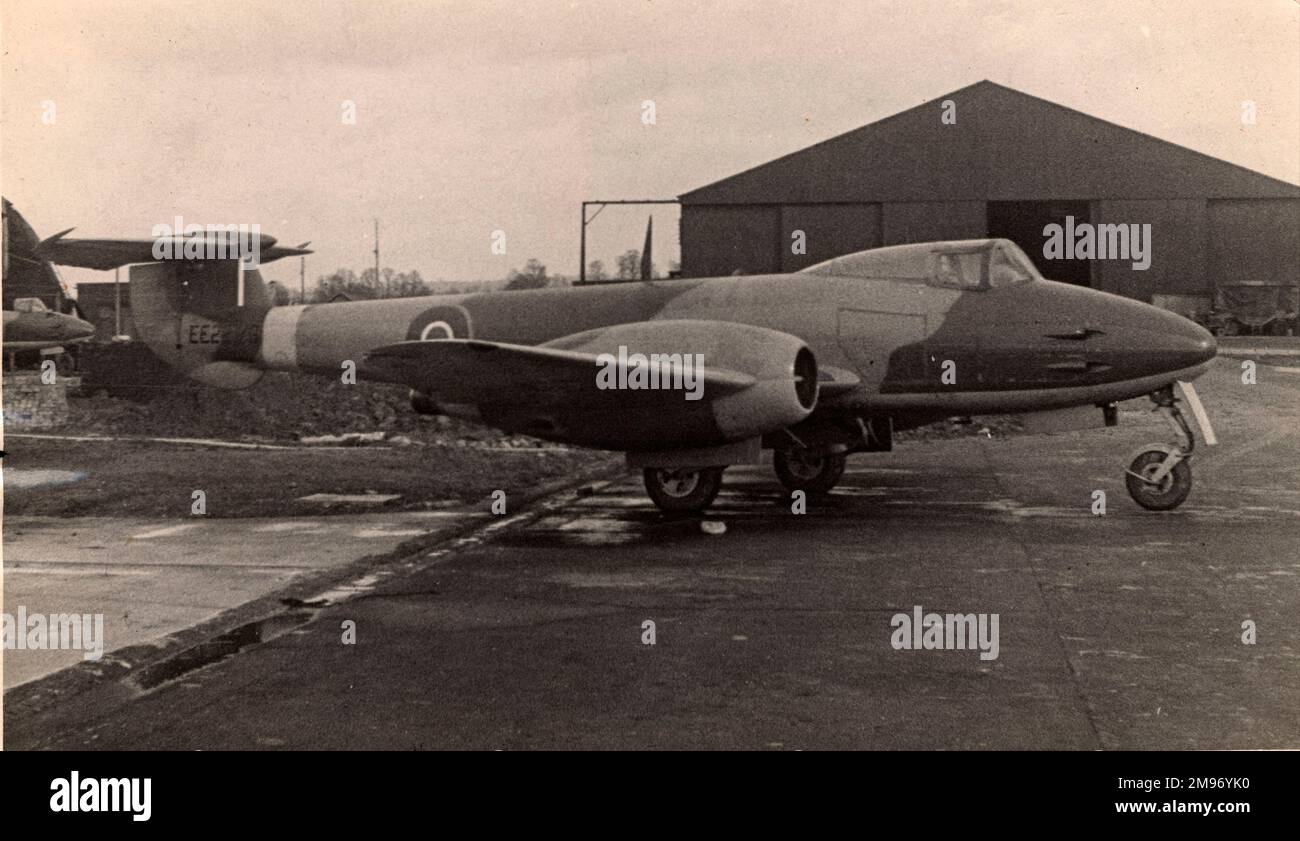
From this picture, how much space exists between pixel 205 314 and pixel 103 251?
6.67 ft

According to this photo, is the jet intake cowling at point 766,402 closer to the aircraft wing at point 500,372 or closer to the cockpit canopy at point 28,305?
the aircraft wing at point 500,372

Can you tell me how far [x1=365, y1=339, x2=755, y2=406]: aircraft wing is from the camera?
391 inches

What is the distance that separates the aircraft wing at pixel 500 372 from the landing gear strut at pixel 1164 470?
3.92 m

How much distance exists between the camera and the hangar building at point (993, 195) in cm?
2883

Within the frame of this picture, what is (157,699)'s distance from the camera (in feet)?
18.1

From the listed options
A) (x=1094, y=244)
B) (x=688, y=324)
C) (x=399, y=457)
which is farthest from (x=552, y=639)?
(x=1094, y=244)

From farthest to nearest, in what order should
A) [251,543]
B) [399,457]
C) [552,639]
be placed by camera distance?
[399,457] → [251,543] → [552,639]

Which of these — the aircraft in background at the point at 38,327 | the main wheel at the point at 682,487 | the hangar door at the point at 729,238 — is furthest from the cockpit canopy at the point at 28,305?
the main wheel at the point at 682,487

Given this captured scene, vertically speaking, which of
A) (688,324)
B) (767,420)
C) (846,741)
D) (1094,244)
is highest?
(1094,244)
